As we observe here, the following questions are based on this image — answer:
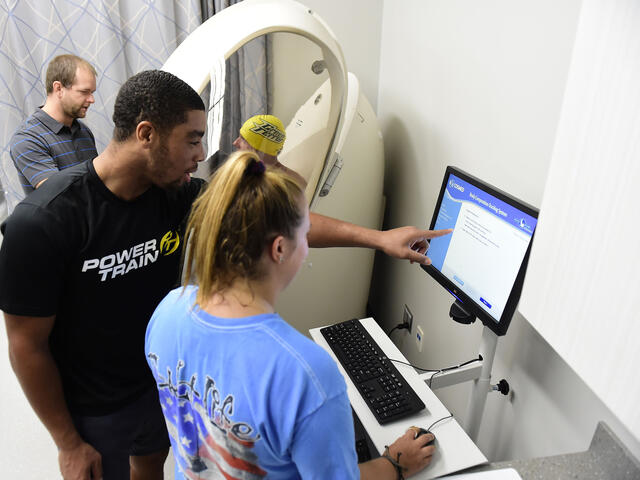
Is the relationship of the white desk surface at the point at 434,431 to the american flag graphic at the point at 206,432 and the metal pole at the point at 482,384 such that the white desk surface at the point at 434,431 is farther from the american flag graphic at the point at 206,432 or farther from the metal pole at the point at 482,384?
the american flag graphic at the point at 206,432

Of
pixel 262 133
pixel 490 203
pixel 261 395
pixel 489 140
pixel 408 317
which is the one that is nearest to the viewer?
pixel 261 395

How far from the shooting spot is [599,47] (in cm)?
63

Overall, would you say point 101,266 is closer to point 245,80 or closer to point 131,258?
point 131,258

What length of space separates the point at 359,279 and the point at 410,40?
3.54 ft

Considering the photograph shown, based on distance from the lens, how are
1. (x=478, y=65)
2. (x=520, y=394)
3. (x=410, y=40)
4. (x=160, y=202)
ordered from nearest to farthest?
1. (x=160, y=202)
2. (x=520, y=394)
3. (x=478, y=65)
4. (x=410, y=40)

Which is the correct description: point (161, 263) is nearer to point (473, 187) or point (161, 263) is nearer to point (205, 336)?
point (205, 336)

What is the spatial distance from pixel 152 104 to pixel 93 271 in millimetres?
388

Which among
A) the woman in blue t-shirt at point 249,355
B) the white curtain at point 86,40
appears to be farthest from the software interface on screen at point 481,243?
the white curtain at point 86,40

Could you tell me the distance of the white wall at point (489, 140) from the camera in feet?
3.74

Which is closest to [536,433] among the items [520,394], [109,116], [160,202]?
[520,394]

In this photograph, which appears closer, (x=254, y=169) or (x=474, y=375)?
(x=254, y=169)

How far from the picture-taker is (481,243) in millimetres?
1184

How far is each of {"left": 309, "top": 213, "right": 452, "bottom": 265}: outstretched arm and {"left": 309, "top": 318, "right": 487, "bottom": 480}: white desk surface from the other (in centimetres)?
33

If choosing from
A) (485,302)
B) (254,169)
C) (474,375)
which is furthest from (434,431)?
(254,169)
